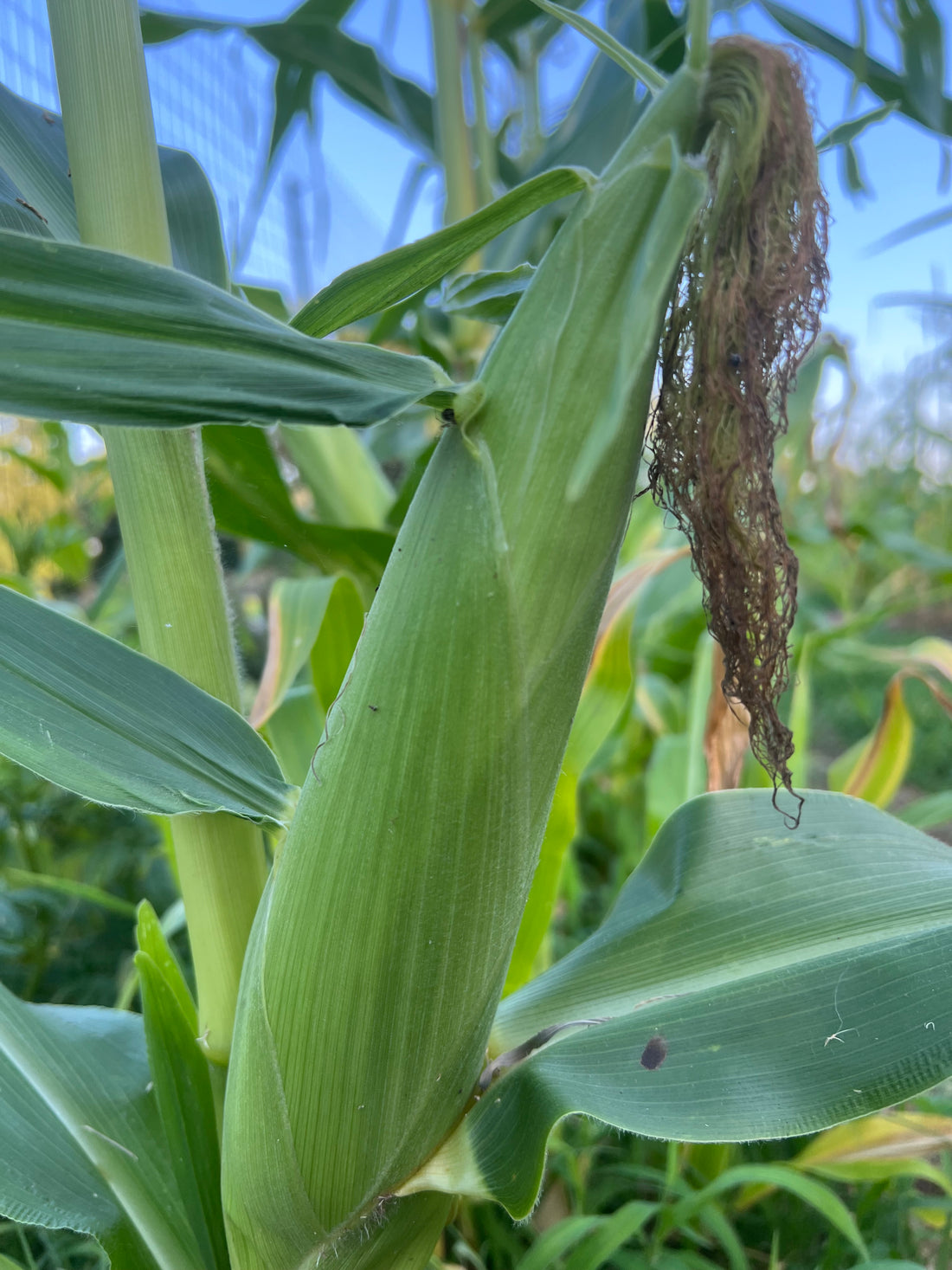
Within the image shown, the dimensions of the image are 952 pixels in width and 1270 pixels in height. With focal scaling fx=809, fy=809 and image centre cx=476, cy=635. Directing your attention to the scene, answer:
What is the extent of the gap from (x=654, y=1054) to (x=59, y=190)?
0.46 metres

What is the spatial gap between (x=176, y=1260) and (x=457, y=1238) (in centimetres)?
21

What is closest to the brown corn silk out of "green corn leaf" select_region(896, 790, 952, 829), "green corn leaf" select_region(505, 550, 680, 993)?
"green corn leaf" select_region(505, 550, 680, 993)

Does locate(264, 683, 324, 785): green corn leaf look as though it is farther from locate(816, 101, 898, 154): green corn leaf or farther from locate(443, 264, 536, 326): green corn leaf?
locate(816, 101, 898, 154): green corn leaf

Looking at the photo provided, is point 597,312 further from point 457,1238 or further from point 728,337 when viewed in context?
point 457,1238

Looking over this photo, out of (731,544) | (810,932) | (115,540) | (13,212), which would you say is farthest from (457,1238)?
(115,540)

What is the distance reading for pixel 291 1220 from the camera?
32cm

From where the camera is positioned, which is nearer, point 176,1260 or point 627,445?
point 627,445

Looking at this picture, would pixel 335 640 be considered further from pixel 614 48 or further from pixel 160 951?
pixel 614 48

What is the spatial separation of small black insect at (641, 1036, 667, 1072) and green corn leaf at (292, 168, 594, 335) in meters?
0.31

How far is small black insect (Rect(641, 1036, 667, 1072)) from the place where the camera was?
1.08 feet

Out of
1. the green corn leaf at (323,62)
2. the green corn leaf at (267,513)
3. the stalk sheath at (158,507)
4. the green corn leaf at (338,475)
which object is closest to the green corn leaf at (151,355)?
the stalk sheath at (158,507)

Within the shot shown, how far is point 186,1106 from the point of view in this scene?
15.1 inches

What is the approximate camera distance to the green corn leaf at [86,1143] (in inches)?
13.9

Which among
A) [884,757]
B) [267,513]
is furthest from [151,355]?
[884,757]
